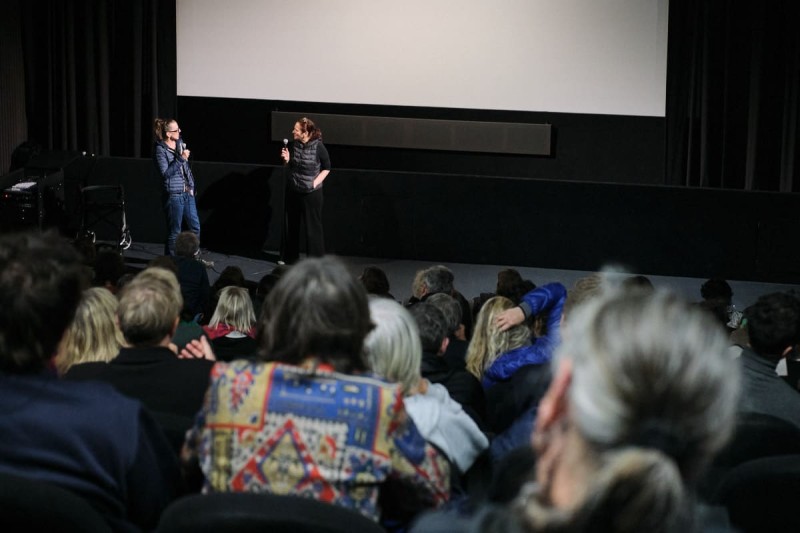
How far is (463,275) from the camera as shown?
28.1 ft

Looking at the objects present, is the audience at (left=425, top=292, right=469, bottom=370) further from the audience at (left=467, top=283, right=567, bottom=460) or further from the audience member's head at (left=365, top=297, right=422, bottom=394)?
the audience member's head at (left=365, top=297, right=422, bottom=394)

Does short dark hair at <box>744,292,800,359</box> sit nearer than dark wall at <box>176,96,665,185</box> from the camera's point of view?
Yes

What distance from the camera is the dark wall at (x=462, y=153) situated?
9.56 meters

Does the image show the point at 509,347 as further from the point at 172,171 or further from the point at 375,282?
the point at 172,171

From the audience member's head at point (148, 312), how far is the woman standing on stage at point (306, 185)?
17.4 ft

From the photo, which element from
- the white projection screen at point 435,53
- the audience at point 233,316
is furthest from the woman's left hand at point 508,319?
the white projection screen at point 435,53

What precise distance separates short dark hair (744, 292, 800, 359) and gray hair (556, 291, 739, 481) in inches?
84.1

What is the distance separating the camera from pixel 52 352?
1.98 m

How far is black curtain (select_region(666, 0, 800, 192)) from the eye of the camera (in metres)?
8.70

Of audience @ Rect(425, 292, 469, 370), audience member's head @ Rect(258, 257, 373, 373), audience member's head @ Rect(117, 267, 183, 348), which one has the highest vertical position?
audience member's head @ Rect(258, 257, 373, 373)

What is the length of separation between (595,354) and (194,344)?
2.30 m

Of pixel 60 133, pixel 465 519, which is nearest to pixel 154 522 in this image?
pixel 465 519

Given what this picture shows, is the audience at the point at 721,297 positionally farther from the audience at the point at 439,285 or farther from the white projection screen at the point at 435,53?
the white projection screen at the point at 435,53

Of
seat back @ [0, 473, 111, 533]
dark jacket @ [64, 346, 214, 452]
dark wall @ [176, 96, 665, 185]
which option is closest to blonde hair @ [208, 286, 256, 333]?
dark jacket @ [64, 346, 214, 452]
